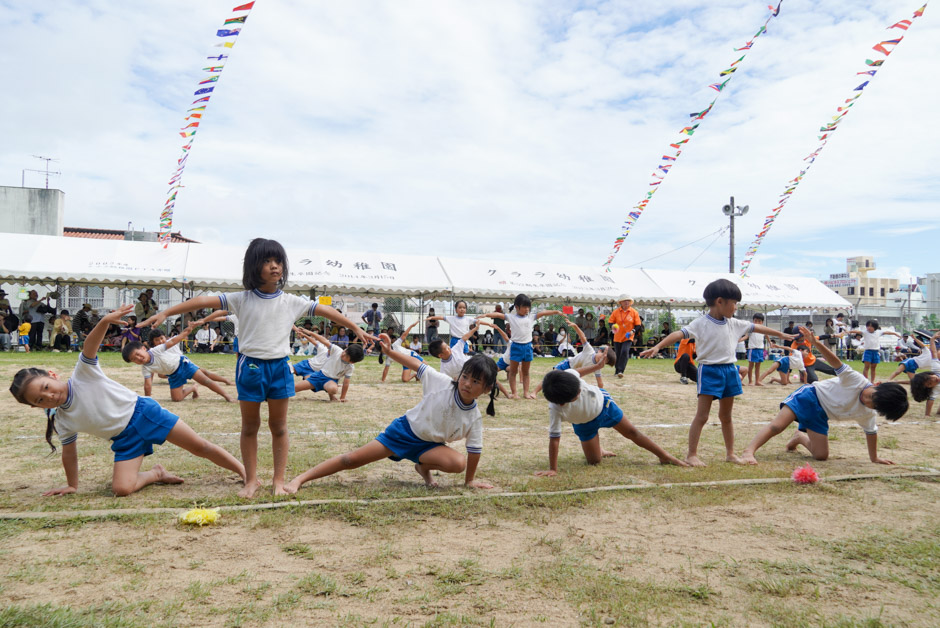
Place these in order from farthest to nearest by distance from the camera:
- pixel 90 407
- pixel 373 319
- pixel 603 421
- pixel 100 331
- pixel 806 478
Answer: pixel 373 319, pixel 603 421, pixel 806 478, pixel 90 407, pixel 100 331

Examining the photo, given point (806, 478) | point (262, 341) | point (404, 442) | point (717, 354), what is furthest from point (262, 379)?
point (806, 478)

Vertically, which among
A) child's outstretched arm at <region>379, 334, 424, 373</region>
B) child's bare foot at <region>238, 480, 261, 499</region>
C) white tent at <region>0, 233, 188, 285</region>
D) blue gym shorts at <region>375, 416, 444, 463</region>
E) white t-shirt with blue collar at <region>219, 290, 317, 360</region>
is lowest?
child's bare foot at <region>238, 480, 261, 499</region>

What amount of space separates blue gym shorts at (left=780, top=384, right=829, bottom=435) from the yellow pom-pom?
5.18m

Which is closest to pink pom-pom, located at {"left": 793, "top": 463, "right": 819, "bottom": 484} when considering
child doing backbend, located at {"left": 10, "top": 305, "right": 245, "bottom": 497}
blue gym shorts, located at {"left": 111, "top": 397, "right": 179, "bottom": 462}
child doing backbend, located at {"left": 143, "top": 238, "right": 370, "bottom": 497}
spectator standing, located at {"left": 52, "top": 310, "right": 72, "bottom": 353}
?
child doing backbend, located at {"left": 143, "top": 238, "right": 370, "bottom": 497}

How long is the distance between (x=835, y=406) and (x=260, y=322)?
16.9 ft

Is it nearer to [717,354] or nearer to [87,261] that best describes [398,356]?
[717,354]

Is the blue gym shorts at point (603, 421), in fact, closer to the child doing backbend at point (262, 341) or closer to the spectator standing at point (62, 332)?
the child doing backbend at point (262, 341)

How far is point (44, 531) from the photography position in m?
3.50

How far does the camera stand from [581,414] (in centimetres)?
523

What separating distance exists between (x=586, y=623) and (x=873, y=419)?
4444 mm

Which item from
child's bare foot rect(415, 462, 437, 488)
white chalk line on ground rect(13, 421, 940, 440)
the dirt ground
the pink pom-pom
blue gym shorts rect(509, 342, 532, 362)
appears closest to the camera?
the dirt ground

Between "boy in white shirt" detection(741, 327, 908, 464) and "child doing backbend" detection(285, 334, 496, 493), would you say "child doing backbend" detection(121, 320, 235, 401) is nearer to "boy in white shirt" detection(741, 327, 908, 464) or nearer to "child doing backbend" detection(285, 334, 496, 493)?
"child doing backbend" detection(285, 334, 496, 493)

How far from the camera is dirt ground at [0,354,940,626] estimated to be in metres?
2.65

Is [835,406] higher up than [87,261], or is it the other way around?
[87,261]
